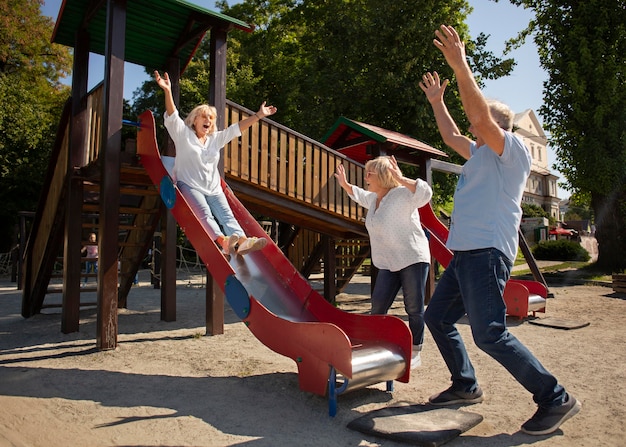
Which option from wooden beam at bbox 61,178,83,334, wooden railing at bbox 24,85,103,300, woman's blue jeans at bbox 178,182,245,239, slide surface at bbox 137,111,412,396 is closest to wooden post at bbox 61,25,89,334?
wooden beam at bbox 61,178,83,334

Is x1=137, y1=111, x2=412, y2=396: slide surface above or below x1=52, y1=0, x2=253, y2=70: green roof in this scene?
below

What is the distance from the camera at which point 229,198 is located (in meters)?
5.72

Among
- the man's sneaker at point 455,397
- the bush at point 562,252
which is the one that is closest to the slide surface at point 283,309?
the man's sneaker at point 455,397

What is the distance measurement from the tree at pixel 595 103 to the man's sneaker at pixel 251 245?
14.5 metres

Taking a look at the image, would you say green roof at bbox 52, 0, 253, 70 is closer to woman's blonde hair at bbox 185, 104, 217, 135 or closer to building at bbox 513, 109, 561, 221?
woman's blonde hair at bbox 185, 104, 217, 135

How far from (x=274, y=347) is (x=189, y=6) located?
177 inches

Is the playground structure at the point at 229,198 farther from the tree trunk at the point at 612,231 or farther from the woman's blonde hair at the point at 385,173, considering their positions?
the tree trunk at the point at 612,231

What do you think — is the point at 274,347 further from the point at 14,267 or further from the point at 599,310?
the point at 14,267

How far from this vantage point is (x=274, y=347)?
12.6 feet

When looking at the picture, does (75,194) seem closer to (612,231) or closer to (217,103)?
(217,103)

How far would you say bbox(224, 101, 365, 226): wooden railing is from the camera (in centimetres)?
683

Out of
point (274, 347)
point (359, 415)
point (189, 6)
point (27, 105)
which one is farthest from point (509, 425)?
point (27, 105)

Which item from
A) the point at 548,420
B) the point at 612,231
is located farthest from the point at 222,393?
the point at 612,231

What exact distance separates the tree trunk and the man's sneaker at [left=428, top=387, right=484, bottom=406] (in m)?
14.6
